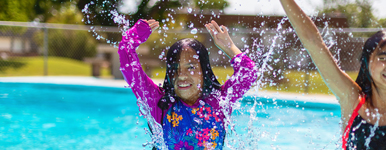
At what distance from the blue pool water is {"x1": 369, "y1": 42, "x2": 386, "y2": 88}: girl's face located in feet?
4.17

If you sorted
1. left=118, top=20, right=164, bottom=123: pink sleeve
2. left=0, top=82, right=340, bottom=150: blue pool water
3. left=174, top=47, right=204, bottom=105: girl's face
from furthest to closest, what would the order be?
left=0, top=82, right=340, bottom=150: blue pool water
left=174, top=47, right=204, bottom=105: girl's face
left=118, top=20, right=164, bottom=123: pink sleeve

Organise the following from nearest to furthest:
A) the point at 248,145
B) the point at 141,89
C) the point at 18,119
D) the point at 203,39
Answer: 1. the point at 141,89
2. the point at 248,145
3. the point at 18,119
4. the point at 203,39

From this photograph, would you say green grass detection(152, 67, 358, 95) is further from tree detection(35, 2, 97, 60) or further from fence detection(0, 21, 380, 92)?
tree detection(35, 2, 97, 60)

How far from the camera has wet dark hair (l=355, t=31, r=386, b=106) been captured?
56.8 inches

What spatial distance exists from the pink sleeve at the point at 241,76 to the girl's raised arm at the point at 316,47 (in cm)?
54

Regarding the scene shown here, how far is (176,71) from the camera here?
6.36ft

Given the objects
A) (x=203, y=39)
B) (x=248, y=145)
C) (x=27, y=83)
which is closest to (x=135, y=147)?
(x=248, y=145)

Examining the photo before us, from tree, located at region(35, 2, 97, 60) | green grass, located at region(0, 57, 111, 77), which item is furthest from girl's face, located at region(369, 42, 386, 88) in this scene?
tree, located at region(35, 2, 97, 60)

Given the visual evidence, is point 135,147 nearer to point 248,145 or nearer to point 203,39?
point 248,145

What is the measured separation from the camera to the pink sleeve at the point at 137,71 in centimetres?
180

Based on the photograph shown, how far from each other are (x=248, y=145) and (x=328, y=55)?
1.50 meters

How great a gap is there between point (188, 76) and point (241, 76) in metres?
0.30

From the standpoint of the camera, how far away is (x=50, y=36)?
1725cm

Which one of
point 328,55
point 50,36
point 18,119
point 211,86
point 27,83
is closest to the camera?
point 328,55
